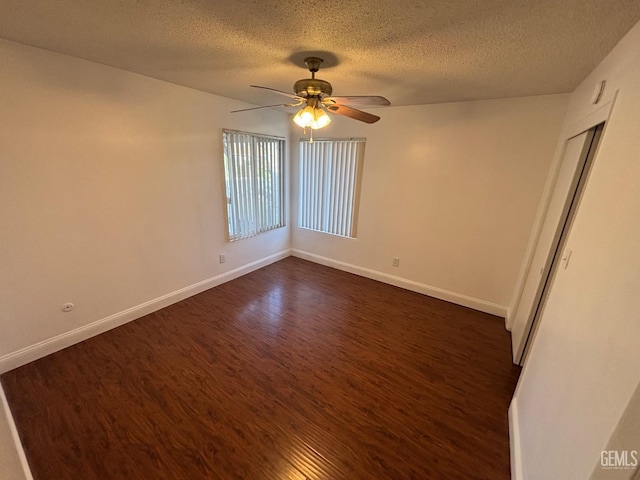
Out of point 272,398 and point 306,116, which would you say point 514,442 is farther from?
point 306,116

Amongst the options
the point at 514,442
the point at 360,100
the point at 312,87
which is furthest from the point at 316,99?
the point at 514,442

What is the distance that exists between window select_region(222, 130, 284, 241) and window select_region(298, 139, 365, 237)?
40 centimetres

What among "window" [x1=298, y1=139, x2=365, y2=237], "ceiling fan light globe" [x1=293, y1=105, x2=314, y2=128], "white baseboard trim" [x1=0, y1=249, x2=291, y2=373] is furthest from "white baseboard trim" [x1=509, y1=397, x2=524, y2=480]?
"white baseboard trim" [x1=0, y1=249, x2=291, y2=373]

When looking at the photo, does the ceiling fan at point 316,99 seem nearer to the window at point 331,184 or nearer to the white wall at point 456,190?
the white wall at point 456,190

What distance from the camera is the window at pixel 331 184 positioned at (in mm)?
3643

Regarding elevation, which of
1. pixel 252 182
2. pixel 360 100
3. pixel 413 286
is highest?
pixel 360 100

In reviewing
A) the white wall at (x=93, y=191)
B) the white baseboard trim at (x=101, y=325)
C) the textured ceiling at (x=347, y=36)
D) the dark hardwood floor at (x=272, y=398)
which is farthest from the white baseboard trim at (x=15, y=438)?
the textured ceiling at (x=347, y=36)

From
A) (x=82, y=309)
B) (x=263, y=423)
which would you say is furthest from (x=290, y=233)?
(x=263, y=423)

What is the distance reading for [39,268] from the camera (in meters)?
2.06

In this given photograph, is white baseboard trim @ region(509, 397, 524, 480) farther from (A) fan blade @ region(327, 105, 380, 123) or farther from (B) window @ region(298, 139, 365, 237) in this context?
(B) window @ region(298, 139, 365, 237)

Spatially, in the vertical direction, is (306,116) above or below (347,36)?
below

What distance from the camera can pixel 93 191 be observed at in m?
2.22

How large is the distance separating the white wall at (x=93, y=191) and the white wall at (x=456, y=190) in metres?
→ 1.97

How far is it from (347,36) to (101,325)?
308 centimetres
